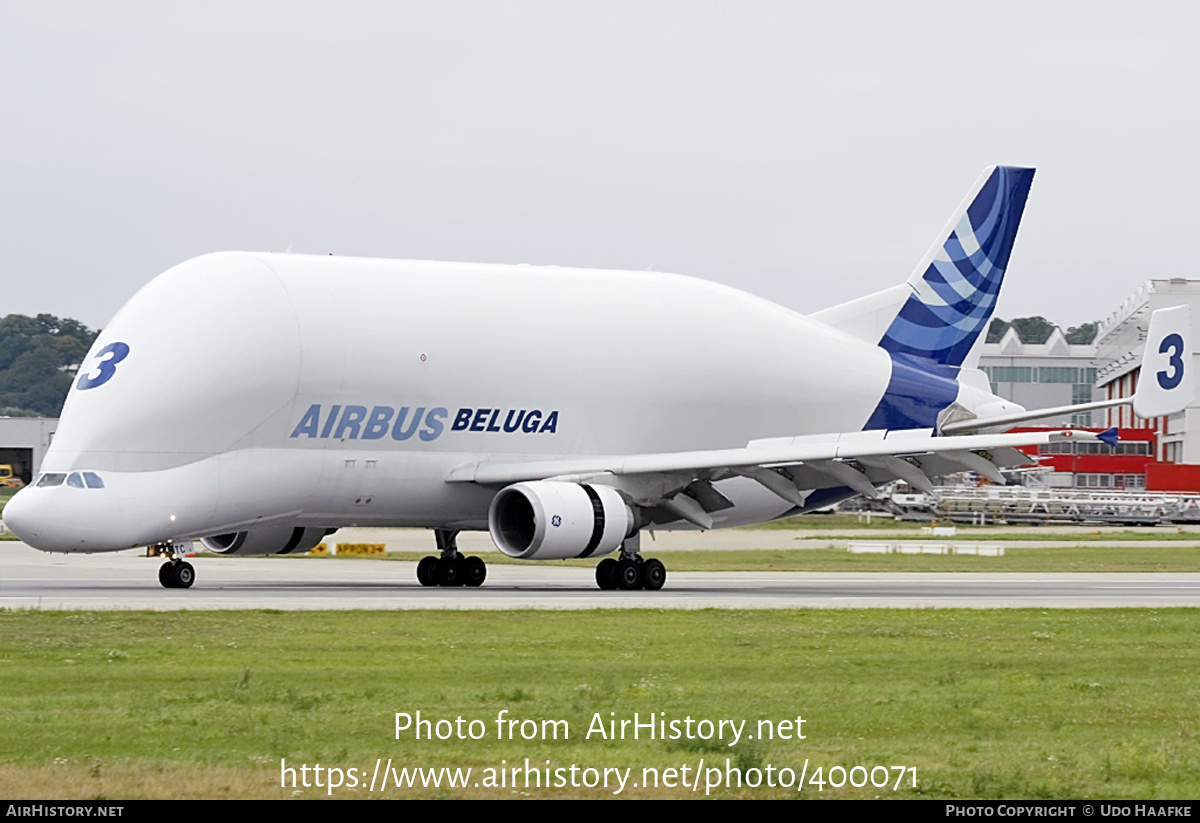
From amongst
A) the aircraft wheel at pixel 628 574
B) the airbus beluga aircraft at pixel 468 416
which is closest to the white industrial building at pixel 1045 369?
the airbus beluga aircraft at pixel 468 416

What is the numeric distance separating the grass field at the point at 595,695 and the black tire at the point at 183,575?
7.67m

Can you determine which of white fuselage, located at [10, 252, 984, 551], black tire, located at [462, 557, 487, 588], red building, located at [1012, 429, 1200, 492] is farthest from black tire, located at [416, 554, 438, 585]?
red building, located at [1012, 429, 1200, 492]

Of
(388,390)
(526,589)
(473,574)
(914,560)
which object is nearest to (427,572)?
(473,574)

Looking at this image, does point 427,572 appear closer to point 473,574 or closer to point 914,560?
point 473,574

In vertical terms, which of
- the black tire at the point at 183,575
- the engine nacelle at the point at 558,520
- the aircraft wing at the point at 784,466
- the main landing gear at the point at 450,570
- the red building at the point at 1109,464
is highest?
the aircraft wing at the point at 784,466

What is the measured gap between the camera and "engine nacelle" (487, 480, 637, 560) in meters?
34.1

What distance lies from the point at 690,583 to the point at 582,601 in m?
8.32

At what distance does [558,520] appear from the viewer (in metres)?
34.1

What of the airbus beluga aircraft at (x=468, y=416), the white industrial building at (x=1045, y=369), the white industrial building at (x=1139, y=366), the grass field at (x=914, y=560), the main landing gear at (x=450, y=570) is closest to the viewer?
the airbus beluga aircraft at (x=468, y=416)

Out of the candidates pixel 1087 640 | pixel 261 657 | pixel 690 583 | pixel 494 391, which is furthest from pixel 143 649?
pixel 690 583

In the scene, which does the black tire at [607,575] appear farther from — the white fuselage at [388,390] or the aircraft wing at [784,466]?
the white fuselage at [388,390]

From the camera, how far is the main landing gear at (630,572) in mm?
36188

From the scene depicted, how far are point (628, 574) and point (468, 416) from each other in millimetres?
4382

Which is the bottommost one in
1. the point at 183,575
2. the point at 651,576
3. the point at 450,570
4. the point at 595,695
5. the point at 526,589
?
the point at 526,589
